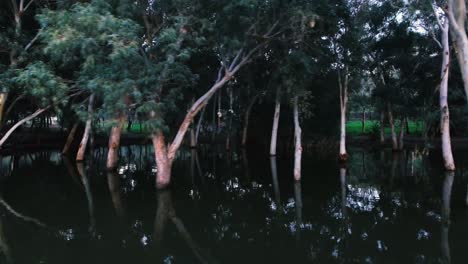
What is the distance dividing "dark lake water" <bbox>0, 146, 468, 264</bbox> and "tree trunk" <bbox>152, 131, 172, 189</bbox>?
0.63m

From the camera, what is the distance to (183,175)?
73.4 feet

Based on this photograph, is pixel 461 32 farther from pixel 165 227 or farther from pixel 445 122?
pixel 445 122

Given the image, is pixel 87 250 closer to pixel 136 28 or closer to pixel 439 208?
pixel 136 28

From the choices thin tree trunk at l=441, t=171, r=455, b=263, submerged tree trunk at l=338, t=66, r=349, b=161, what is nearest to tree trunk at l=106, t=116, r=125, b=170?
submerged tree trunk at l=338, t=66, r=349, b=161

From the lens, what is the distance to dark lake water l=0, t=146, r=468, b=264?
909cm

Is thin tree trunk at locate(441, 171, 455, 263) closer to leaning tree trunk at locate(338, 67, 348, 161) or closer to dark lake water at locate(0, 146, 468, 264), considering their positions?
dark lake water at locate(0, 146, 468, 264)

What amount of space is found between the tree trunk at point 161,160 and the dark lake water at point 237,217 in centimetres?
63

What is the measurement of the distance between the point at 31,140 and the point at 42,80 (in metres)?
25.9

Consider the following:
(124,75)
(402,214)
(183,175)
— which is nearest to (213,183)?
(183,175)

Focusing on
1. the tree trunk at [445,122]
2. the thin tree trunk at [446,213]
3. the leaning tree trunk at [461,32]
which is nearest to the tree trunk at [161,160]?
the thin tree trunk at [446,213]

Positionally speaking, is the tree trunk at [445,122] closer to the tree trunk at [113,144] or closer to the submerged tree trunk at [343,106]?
the submerged tree trunk at [343,106]

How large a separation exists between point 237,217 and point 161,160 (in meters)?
5.11

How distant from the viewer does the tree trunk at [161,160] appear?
16.4 meters

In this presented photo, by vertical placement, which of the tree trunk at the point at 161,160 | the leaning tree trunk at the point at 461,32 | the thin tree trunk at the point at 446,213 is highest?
the leaning tree trunk at the point at 461,32
